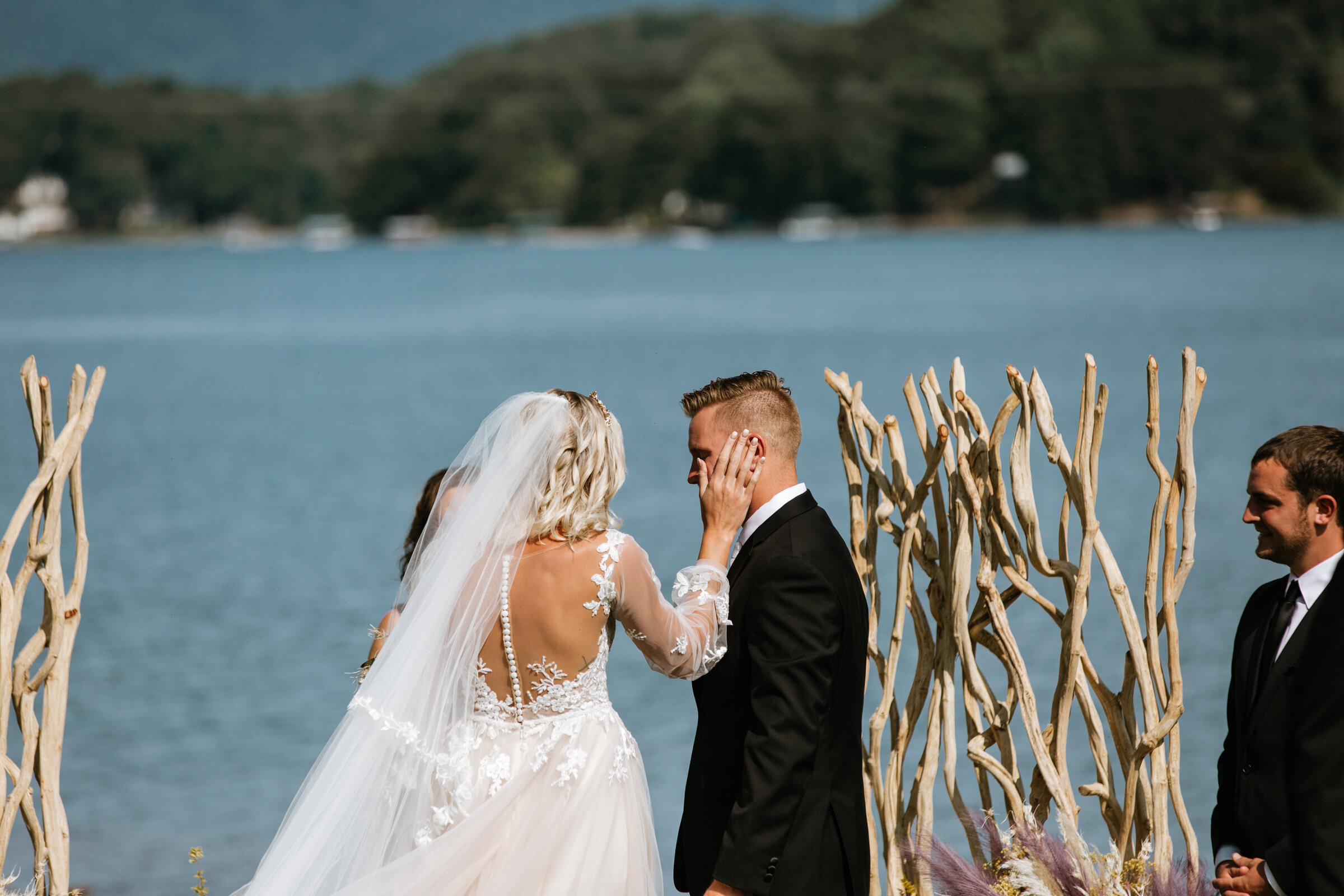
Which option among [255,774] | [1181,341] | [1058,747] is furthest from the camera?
[1181,341]

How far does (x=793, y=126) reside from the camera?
117812 mm

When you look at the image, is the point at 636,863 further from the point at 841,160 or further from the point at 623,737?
the point at 841,160

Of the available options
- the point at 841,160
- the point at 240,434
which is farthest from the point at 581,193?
the point at 240,434

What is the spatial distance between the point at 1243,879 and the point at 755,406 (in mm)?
1474

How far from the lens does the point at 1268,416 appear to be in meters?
25.5

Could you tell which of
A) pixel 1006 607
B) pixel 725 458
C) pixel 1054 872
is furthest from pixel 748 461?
pixel 1054 872

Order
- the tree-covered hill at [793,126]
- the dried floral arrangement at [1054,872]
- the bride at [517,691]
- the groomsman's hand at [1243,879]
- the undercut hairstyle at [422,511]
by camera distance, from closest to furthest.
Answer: the groomsman's hand at [1243,879] < the bride at [517,691] < the dried floral arrangement at [1054,872] < the undercut hairstyle at [422,511] < the tree-covered hill at [793,126]

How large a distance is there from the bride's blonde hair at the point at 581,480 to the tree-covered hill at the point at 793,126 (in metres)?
108

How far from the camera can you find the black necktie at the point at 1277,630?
3.19 metres

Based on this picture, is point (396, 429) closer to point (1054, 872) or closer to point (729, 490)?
point (1054, 872)

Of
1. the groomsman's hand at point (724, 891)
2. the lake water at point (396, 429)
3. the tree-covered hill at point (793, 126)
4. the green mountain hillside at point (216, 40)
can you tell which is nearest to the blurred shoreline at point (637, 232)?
the tree-covered hill at point (793, 126)

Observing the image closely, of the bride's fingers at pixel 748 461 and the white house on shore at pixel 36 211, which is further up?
the white house on shore at pixel 36 211

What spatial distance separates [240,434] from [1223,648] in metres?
21.9

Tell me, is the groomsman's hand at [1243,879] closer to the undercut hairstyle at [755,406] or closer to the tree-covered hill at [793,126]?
the undercut hairstyle at [755,406]
